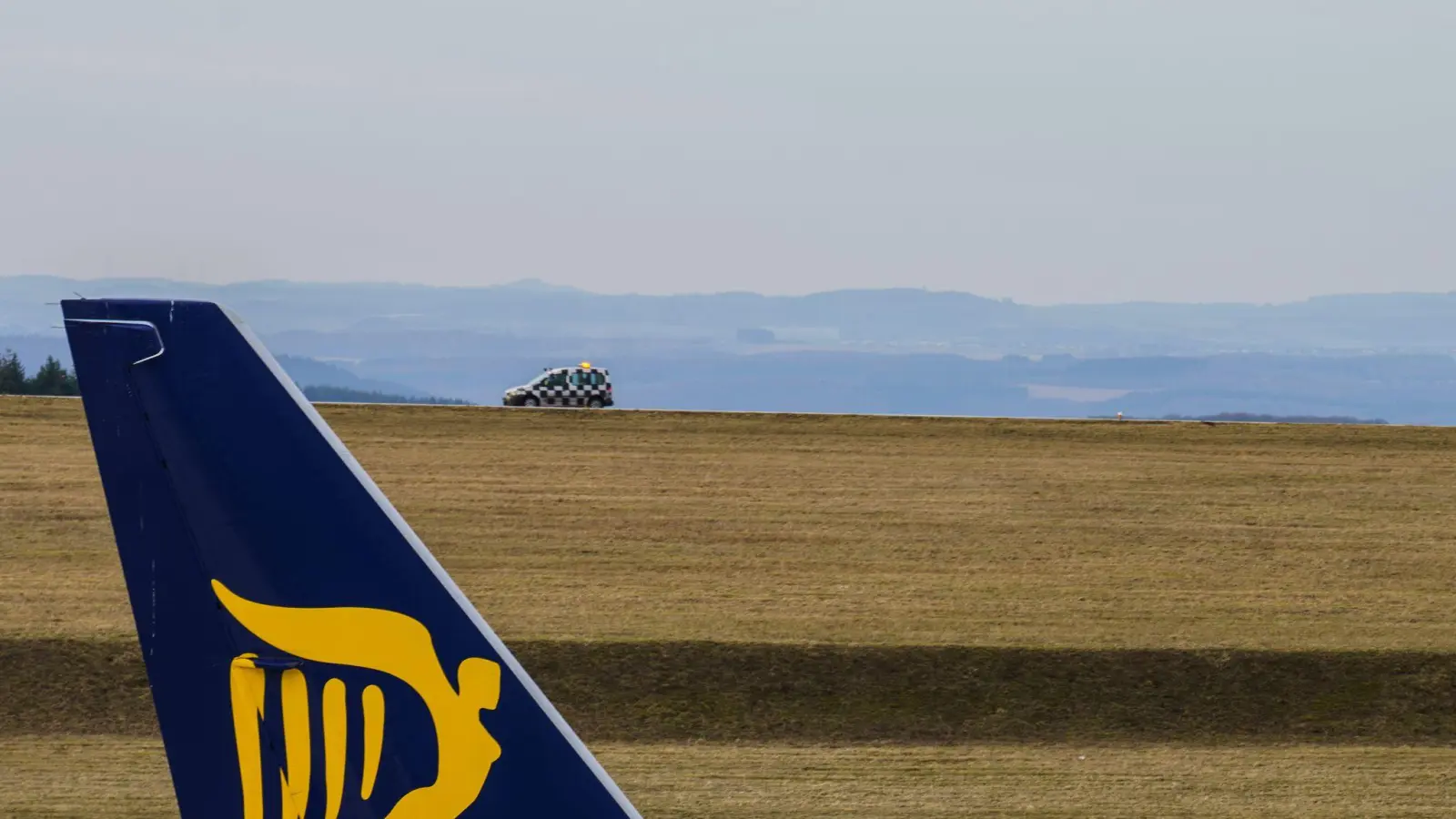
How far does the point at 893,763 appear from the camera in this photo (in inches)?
648

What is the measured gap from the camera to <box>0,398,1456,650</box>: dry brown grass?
21.3m

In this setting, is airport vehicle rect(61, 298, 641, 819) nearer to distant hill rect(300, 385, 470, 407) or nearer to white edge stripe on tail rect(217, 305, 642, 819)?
white edge stripe on tail rect(217, 305, 642, 819)

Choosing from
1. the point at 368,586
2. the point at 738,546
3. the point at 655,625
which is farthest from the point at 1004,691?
the point at 368,586

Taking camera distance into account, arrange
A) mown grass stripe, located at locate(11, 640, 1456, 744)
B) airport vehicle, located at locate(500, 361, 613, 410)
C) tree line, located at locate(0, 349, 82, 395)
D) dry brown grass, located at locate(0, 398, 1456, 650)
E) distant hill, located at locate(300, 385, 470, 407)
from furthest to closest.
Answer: tree line, located at locate(0, 349, 82, 395), airport vehicle, located at locate(500, 361, 613, 410), distant hill, located at locate(300, 385, 470, 407), dry brown grass, located at locate(0, 398, 1456, 650), mown grass stripe, located at locate(11, 640, 1456, 744)

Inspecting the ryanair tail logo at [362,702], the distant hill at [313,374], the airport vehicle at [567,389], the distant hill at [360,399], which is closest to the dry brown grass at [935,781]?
the distant hill at [313,374]

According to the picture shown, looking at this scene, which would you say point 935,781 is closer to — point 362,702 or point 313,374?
point 362,702

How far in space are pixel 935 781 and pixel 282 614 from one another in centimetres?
1226

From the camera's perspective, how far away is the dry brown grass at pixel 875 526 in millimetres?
21297

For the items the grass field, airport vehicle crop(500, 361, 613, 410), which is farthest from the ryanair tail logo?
airport vehicle crop(500, 361, 613, 410)

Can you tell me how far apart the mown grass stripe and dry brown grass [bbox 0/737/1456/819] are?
2.27ft

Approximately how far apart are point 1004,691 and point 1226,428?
2001 cm

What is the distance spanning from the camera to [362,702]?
15.2 ft

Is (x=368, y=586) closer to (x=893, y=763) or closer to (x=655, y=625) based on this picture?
(x=893, y=763)

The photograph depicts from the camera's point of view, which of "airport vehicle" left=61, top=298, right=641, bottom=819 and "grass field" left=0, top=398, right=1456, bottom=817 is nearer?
"airport vehicle" left=61, top=298, right=641, bottom=819
